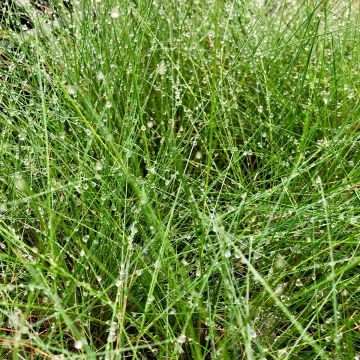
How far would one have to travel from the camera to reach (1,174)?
3.88 feet

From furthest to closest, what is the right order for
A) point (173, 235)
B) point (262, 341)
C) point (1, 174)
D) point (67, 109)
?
point (67, 109)
point (1, 174)
point (173, 235)
point (262, 341)

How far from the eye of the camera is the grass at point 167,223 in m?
0.89

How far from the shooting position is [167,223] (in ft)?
3.70

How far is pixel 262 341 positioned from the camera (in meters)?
0.95

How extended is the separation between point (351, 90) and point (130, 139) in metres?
0.66

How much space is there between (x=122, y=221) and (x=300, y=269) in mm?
360

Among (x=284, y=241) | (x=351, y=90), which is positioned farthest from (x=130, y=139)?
(x=351, y=90)

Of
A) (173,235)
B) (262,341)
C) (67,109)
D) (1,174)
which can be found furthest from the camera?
(67,109)

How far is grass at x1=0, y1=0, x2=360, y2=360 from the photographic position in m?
0.89

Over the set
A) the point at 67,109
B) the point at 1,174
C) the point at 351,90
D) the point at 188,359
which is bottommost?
the point at 188,359

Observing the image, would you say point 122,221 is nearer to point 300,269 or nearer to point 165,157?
point 165,157

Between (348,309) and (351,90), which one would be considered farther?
(351,90)

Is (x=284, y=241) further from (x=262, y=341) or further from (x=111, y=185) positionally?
(x=111, y=185)

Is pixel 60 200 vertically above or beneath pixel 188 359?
above
